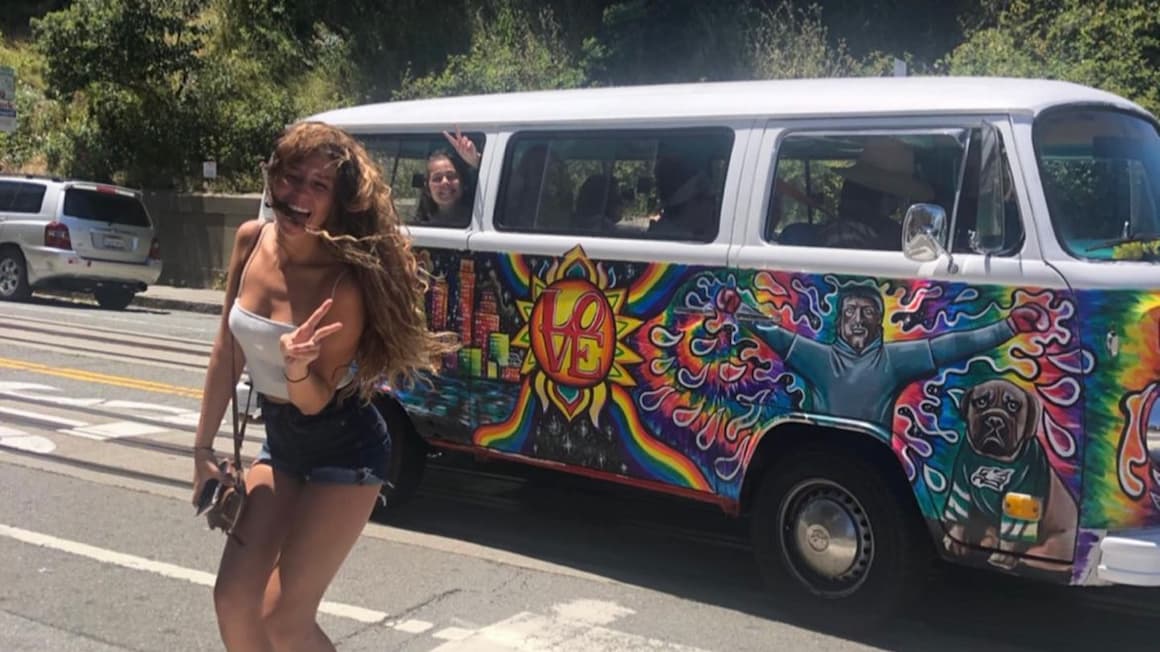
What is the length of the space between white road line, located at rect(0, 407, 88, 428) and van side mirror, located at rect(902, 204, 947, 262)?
6.95m

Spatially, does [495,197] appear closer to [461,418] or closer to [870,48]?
[461,418]

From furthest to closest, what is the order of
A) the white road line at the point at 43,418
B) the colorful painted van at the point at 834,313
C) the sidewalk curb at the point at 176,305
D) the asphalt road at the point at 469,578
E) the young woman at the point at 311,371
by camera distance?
1. the sidewalk curb at the point at 176,305
2. the white road line at the point at 43,418
3. the asphalt road at the point at 469,578
4. the colorful painted van at the point at 834,313
5. the young woman at the point at 311,371

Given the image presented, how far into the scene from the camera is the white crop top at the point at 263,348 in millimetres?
3488

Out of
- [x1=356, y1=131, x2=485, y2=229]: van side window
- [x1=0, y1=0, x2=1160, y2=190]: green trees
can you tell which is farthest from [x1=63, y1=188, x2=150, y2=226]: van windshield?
[x1=356, y1=131, x2=485, y2=229]: van side window

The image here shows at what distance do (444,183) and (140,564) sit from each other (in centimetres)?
255

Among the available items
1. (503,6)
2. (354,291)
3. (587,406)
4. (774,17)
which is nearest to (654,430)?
(587,406)

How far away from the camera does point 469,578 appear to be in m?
6.05

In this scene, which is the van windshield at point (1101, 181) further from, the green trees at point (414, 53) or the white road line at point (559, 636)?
the green trees at point (414, 53)

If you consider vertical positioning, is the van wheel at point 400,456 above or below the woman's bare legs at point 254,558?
below

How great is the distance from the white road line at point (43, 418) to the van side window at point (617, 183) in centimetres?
478

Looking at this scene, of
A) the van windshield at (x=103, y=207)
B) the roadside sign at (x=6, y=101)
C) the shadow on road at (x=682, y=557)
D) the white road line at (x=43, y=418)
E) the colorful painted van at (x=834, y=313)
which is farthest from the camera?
the roadside sign at (x=6, y=101)

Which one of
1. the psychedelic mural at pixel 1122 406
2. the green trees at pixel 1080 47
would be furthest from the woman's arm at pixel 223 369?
the green trees at pixel 1080 47

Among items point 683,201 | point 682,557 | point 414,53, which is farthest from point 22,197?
point 683,201

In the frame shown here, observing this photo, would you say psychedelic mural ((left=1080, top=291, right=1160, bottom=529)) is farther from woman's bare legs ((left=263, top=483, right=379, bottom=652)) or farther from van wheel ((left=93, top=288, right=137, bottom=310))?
van wheel ((left=93, top=288, right=137, bottom=310))
